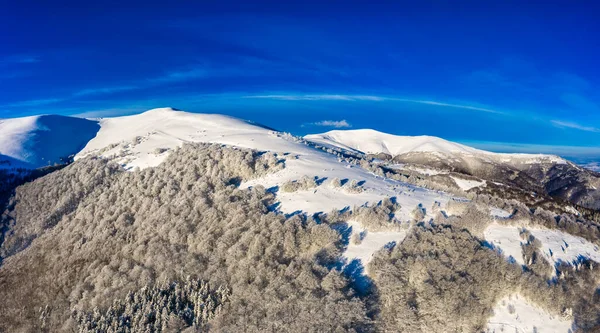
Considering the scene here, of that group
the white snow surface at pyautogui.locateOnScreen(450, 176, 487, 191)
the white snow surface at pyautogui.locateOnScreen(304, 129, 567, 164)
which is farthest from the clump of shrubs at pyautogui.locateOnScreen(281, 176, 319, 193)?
the white snow surface at pyautogui.locateOnScreen(304, 129, 567, 164)

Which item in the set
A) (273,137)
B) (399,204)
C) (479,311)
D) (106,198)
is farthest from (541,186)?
(106,198)

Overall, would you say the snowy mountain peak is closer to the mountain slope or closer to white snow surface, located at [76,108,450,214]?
the mountain slope

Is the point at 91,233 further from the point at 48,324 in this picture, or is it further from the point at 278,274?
the point at 278,274

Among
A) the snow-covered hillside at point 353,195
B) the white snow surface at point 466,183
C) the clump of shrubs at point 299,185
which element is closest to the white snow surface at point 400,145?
the white snow surface at point 466,183

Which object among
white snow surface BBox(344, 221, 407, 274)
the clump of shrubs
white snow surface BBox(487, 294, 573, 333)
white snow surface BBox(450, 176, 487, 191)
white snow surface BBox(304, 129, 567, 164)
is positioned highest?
white snow surface BBox(304, 129, 567, 164)

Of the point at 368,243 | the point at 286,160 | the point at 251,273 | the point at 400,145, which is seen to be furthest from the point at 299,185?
the point at 400,145
